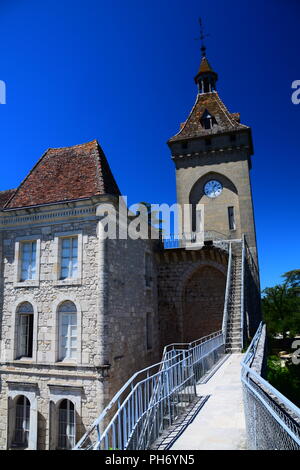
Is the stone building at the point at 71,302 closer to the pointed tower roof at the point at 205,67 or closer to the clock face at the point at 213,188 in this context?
the clock face at the point at 213,188

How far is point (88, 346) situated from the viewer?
1167cm

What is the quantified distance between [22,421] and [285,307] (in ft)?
113

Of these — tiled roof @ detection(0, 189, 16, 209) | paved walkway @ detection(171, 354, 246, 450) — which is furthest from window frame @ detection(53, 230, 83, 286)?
paved walkway @ detection(171, 354, 246, 450)

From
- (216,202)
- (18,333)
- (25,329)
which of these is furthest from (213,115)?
(18,333)

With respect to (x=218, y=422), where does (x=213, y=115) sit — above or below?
above

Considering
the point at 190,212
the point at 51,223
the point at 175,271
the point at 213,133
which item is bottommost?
the point at 175,271

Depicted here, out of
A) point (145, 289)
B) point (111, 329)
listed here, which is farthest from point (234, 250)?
point (111, 329)

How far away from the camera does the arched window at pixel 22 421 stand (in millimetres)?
11945

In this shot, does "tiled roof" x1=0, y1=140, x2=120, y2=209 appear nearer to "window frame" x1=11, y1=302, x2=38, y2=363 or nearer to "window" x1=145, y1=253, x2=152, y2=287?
"window" x1=145, y1=253, x2=152, y2=287

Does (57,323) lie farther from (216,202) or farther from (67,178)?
(216,202)

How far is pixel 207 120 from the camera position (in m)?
24.9

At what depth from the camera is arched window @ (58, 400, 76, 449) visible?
1136 cm
